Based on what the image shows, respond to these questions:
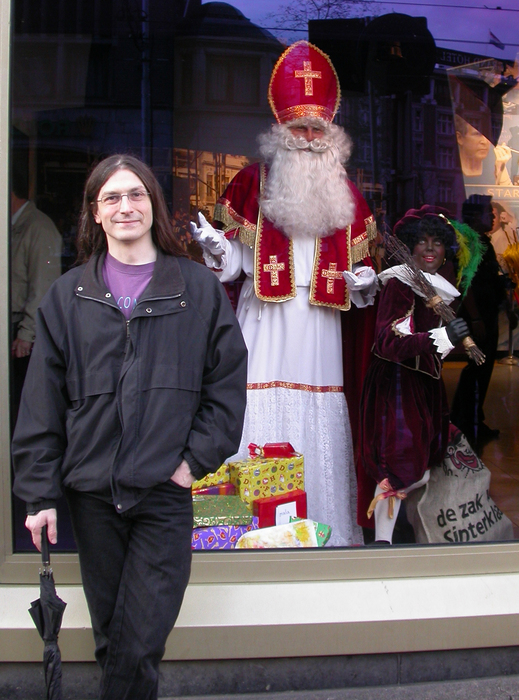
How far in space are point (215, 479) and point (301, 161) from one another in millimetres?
1601

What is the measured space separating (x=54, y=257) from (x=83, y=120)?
0.97 m

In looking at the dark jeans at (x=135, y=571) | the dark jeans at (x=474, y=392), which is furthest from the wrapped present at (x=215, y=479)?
the dark jeans at (x=474, y=392)

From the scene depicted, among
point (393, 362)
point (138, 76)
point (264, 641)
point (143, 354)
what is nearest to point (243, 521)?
point (264, 641)

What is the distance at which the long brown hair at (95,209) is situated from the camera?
226 centimetres

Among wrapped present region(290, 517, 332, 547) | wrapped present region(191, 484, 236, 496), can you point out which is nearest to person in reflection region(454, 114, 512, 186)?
wrapped present region(290, 517, 332, 547)

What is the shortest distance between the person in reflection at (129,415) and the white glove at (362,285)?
1270mm

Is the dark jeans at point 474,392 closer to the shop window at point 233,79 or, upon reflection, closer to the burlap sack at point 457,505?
the burlap sack at point 457,505

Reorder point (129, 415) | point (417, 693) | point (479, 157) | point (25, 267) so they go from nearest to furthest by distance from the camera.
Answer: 1. point (129, 415)
2. point (417, 693)
3. point (25, 267)
4. point (479, 157)

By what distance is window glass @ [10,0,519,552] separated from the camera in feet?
11.2

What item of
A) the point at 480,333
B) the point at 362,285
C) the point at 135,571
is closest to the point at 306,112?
the point at 362,285

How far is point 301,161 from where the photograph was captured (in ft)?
12.0

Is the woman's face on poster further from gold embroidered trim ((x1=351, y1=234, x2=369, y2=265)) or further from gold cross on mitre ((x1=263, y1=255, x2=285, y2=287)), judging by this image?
gold cross on mitre ((x1=263, y1=255, x2=285, y2=287))

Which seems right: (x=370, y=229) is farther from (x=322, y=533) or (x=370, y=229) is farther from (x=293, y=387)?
(x=322, y=533)

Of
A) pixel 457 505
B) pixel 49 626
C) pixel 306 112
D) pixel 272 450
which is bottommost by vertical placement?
pixel 49 626
